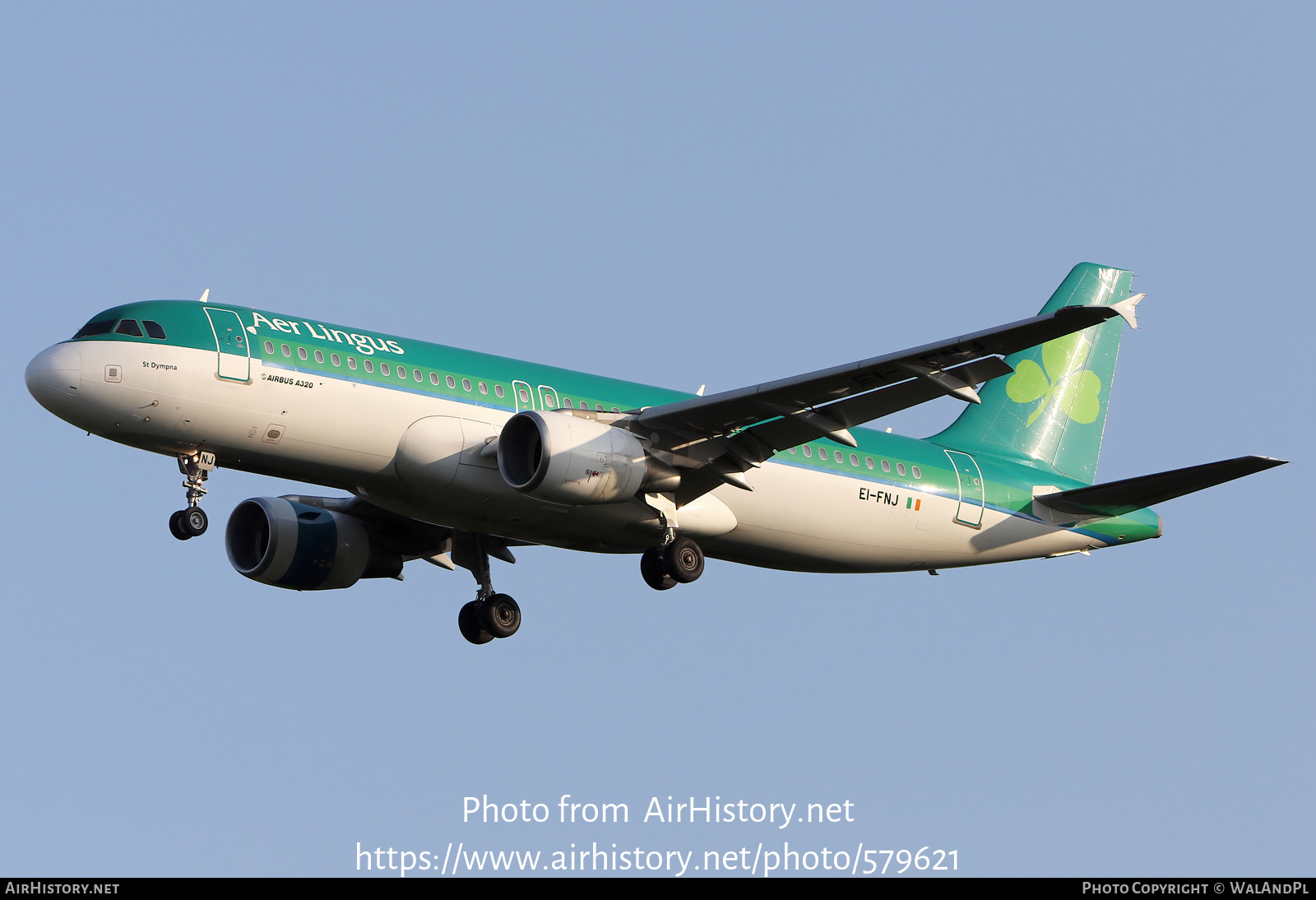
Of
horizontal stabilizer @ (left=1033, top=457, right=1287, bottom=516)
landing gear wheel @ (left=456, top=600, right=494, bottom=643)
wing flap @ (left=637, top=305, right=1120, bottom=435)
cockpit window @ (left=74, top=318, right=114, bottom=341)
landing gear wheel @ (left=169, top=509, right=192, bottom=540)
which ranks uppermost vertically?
horizontal stabilizer @ (left=1033, top=457, right=1287, bottom=516)

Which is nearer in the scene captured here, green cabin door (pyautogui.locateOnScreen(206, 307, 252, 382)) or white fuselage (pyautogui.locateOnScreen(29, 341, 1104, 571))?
white fuselage (pyautogui.locateOnScreen(29, 341, 1104, 571))

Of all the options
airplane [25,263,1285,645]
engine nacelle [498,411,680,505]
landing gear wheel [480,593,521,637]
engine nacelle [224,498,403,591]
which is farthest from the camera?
landing gear wheel [480,593,521,637]

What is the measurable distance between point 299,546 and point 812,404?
11.4 metres

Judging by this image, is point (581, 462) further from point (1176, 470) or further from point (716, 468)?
point (1176, 470)

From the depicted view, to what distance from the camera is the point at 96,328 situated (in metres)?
28.9

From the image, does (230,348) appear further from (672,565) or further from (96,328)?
(672,565)

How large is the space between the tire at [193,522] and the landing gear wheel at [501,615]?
7.98 metres

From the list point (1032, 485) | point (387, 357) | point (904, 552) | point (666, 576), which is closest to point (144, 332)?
point (387, 357)

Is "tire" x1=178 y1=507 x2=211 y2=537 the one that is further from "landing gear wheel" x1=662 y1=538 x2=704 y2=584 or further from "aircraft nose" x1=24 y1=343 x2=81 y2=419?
"landing gear wheel" x1=662 y1=538 x2=704 y2=584

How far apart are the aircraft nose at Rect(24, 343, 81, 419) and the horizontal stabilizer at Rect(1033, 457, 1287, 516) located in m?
20.5

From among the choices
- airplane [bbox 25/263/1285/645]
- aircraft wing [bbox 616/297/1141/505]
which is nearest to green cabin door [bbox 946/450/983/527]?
airplane [bbox 25/263/1285/645]

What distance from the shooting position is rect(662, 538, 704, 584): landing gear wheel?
105 feet

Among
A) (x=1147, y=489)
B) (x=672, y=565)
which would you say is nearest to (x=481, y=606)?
(x=672, y=565)

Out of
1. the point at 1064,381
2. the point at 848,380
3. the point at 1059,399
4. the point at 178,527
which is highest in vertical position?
the point at 1064,381
